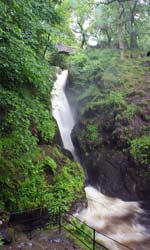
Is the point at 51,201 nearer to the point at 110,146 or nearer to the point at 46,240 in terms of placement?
the point at 46,240

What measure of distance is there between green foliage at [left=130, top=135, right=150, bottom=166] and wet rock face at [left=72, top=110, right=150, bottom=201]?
0.32m

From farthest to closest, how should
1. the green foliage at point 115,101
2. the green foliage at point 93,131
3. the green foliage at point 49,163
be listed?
the green foliage at point 115,101 < the green foliage at point 93,131 < the green foliage at point 49,163

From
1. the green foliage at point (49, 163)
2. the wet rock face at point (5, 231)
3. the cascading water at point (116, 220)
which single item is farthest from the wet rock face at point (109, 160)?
the wet rock face at point (5, 231)

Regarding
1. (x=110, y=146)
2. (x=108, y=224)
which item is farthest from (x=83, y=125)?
(x=108, y=224)

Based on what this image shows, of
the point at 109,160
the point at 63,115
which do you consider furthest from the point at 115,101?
the point at 63,115

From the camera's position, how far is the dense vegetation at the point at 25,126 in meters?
5.39

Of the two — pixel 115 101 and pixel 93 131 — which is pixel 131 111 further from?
pixel 93 131

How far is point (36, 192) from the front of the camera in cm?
686

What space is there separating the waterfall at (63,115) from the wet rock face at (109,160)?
64 centimetres

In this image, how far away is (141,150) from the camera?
31.0 feet

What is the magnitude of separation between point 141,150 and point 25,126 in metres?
5.69

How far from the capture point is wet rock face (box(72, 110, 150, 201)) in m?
9.41

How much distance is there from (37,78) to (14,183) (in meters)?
3.17

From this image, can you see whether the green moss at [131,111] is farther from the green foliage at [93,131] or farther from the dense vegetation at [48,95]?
the green foliage at [93,131]
